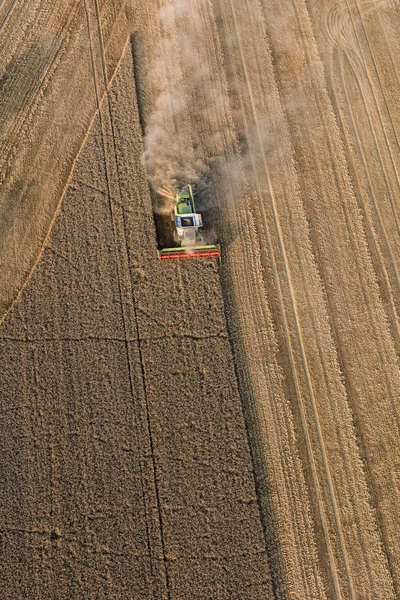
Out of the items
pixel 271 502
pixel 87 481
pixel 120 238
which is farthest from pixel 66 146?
pixel 271 502

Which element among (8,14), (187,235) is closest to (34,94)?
(8,14)

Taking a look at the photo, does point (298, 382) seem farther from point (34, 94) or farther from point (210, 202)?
point (34, 94)

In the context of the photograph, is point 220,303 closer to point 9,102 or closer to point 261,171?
point 261,171

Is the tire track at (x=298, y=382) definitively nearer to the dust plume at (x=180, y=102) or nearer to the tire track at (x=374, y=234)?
the dust plume at (x=180, y=102)

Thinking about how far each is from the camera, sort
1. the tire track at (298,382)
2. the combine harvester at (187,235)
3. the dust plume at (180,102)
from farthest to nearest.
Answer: the dust plume at (180,102)
the combine harvester at (187,235)
the tire track at (298,382)

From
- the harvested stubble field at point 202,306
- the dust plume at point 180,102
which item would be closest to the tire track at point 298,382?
the harvested stubble field at point 202,306

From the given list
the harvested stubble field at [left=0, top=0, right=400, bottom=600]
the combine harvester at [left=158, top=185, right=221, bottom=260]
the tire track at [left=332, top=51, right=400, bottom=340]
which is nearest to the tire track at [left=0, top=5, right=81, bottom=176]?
the harvested stubble field at [left=0, top=0, right=400, bottom=600]

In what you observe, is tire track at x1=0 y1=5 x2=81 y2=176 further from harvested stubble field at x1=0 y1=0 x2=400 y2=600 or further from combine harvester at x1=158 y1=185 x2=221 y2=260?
combine harvester at x1=158 y1=185 x2=221 y2=260
